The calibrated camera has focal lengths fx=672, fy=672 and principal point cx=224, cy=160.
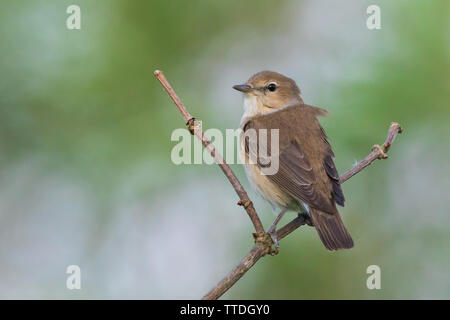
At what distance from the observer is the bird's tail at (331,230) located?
3.85 metres

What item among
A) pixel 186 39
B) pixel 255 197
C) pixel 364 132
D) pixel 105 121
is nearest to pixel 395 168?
pixel 364 132

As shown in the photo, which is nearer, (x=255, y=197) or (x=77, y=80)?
(x=77, y=80)

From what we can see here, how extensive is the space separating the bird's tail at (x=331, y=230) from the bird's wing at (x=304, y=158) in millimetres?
39

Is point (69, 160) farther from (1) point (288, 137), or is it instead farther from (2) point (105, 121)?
(1) point (288, 137)

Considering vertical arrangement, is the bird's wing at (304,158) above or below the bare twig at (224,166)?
above

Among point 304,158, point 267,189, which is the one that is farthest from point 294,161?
point 267,189

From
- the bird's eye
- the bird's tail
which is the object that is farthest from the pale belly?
the bird's eye

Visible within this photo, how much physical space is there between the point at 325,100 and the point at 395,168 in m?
0.64

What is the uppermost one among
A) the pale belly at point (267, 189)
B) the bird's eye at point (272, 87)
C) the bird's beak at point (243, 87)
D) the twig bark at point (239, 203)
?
the bird's eye at point (272, 87)

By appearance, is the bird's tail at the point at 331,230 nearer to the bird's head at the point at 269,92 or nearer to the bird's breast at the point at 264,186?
the bird's breast at the point at 264,186

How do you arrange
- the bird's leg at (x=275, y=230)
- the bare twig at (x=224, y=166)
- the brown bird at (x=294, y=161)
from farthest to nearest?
the brown bird at (x=294, y=161)
the bird's leg at (x=275, y=230)
the bare twig at (x=224, y=166)

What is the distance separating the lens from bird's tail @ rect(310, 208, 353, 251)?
3848 millimetres

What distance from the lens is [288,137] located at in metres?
4.43

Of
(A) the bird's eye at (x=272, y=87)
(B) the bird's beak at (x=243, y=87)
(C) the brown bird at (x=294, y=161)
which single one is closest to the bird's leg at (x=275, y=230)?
(C) the brown bird at (x=294, y=161)
